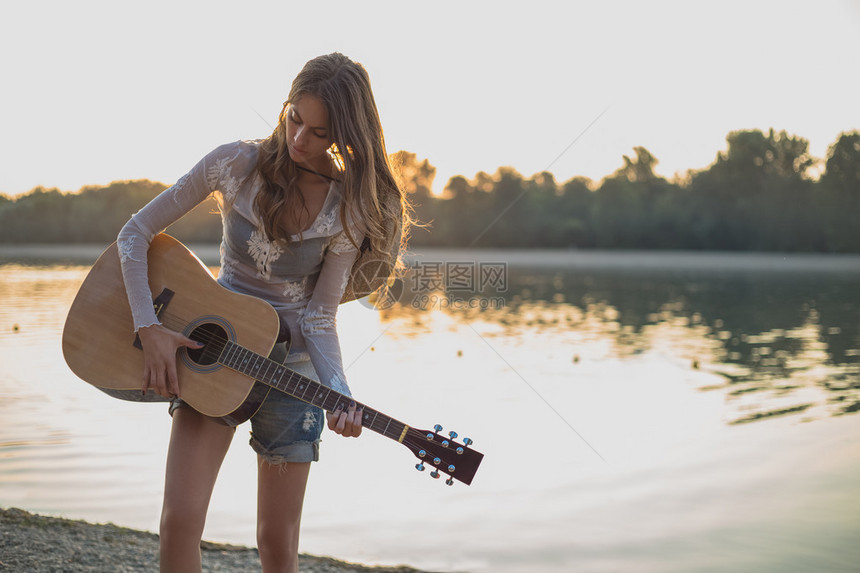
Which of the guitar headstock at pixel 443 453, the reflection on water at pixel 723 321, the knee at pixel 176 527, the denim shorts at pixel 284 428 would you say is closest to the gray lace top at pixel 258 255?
the denim shorts at pixel 284 428

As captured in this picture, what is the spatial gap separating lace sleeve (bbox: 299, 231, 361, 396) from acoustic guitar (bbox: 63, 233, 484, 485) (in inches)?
3.5

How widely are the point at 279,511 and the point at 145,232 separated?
0.86 metres

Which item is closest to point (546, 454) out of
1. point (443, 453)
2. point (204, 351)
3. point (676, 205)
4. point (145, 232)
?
point (443, 453)

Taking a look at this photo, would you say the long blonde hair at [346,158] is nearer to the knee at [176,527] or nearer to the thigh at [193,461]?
the thigh at [193,461]

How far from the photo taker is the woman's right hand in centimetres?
223

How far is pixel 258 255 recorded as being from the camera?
7.53 feet

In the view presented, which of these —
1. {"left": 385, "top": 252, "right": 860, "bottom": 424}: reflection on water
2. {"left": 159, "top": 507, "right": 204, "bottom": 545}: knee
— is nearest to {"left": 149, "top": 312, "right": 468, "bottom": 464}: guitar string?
{"left": 159, "top": 507, "right": 204, "bottom": 545}: knee

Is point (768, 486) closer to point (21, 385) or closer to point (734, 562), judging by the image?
point (734, 562)

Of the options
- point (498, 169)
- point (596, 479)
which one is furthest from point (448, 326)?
point (498, 169)

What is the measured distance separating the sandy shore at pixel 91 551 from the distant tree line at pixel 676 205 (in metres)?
35.4

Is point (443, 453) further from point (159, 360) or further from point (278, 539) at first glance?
point (159, 360)

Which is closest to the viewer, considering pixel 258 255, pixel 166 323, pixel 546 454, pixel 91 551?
pixel 258 255

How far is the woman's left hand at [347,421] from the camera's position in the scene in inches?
88.7

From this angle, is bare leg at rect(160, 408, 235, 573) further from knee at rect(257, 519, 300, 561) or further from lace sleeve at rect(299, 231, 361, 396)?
lace sleeve at rect(299, 231, 361, 396)
